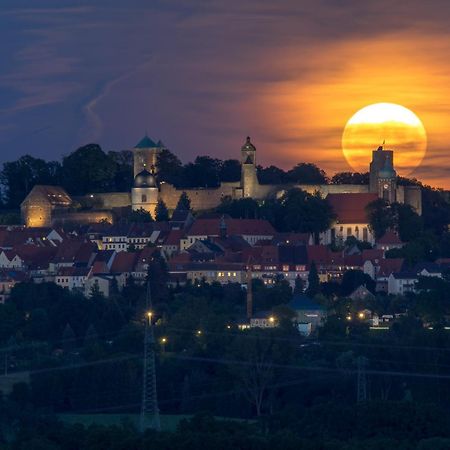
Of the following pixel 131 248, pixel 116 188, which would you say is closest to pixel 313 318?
pixel 131 248

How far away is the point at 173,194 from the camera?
3455 inches

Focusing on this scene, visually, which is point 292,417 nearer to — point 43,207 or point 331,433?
point 331,433

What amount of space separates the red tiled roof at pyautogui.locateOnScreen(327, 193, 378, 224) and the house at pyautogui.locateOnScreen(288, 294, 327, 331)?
479 inches

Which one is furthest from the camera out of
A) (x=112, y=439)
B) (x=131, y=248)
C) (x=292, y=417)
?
(x=131, y=248)

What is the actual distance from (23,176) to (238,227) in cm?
1496

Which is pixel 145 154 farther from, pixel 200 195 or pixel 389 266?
pixel 389 266

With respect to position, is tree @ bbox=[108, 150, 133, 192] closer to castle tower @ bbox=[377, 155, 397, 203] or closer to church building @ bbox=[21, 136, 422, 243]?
church building @ bbox=[21, 136, 422, 243]

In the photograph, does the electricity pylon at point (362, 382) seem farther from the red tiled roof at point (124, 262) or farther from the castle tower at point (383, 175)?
the castle tower at point (383, 175)

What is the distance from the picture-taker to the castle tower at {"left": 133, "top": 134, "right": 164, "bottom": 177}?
91.2 metres

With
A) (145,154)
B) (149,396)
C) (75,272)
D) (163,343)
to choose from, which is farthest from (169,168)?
(149,396)

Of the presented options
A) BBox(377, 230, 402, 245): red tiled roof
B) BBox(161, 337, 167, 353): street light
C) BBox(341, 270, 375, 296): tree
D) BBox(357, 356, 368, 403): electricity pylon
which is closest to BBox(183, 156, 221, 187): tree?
BBox(377, 230, 402, 245): red tiled roof

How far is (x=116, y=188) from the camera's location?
92375 mm

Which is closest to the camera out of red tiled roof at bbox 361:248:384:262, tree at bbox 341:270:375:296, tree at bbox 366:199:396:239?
tree at bbox 341:270:375:296

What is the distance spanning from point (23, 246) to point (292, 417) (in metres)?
31.7
